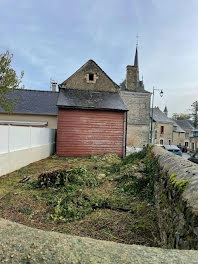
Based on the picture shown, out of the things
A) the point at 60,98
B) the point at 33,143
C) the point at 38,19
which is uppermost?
the point at 38,19

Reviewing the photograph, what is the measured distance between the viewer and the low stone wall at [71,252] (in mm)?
Result: 904

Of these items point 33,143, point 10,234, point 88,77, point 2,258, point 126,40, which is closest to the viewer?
point 2,258

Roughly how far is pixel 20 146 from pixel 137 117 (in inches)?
859

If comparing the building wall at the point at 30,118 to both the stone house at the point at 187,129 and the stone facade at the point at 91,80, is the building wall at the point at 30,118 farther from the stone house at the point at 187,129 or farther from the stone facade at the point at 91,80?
the stone house at the point at 187,129

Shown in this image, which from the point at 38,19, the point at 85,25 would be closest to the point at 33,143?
the point at 38,19

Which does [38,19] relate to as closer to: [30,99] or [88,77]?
[88,77]

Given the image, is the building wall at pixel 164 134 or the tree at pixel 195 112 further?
the tree at pixel 195 112

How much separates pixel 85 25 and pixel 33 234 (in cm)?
1673

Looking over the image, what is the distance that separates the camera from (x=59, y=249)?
3.17 feet

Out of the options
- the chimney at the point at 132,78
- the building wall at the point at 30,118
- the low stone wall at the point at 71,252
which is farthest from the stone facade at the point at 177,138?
the low stone wall at the point at 71,252

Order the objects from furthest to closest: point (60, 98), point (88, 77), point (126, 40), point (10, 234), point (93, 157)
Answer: point (126, 40)
point (88, 77)
point (60, 98)
point (93, 157)
point (10, 234)

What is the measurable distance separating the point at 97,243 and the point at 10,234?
0.48 meters

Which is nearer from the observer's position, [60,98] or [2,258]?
[2,258]

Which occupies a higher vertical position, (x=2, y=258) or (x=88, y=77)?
(x=88, y=77)
